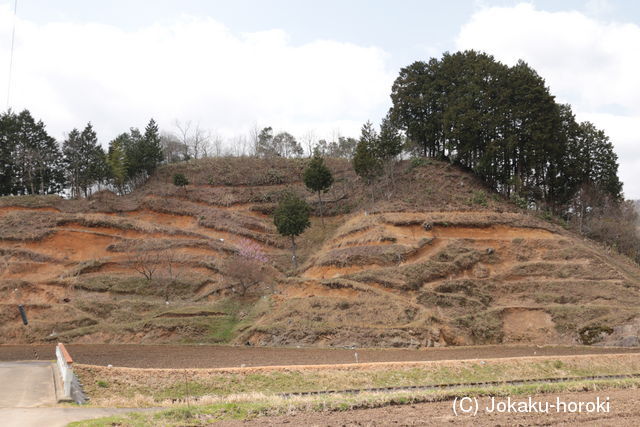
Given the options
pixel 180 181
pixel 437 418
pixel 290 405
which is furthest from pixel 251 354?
pixel 180 181

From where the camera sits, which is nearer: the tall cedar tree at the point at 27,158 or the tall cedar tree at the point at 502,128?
the tall cedar tree at the point at 502,128

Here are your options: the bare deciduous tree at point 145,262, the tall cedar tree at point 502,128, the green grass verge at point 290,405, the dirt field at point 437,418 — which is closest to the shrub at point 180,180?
the bare deciduous tree at point 145,262

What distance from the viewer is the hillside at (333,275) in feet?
113

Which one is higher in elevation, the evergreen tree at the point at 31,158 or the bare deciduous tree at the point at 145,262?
the evergreen tree at the point at 31,158

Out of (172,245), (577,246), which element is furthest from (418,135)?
(172,245)

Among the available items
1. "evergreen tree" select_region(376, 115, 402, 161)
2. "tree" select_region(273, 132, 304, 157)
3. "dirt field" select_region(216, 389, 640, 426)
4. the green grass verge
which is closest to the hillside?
"evergreen tree" select_region(376, 115, 402, 161)

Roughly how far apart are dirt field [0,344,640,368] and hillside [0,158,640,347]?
2727 millimetres

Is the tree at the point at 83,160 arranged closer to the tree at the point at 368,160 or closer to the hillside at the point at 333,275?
the hillside at the point at 333,275

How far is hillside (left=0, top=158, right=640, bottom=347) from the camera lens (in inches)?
1355

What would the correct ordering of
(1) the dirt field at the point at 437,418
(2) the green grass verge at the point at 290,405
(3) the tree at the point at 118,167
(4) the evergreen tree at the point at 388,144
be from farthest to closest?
1. (3) the tree at the point at 118,167
2. (4) the evergreen tree at the point at 388,144
3. (2) the green grass verge at the point at 290,405
4. (1) the dirt field at the point at 437,418

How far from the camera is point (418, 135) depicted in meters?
60.1

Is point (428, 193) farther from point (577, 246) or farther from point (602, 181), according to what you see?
point (602, 181)

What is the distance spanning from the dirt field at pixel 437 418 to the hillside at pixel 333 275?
1778cm

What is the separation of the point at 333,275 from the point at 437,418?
28354 mm
